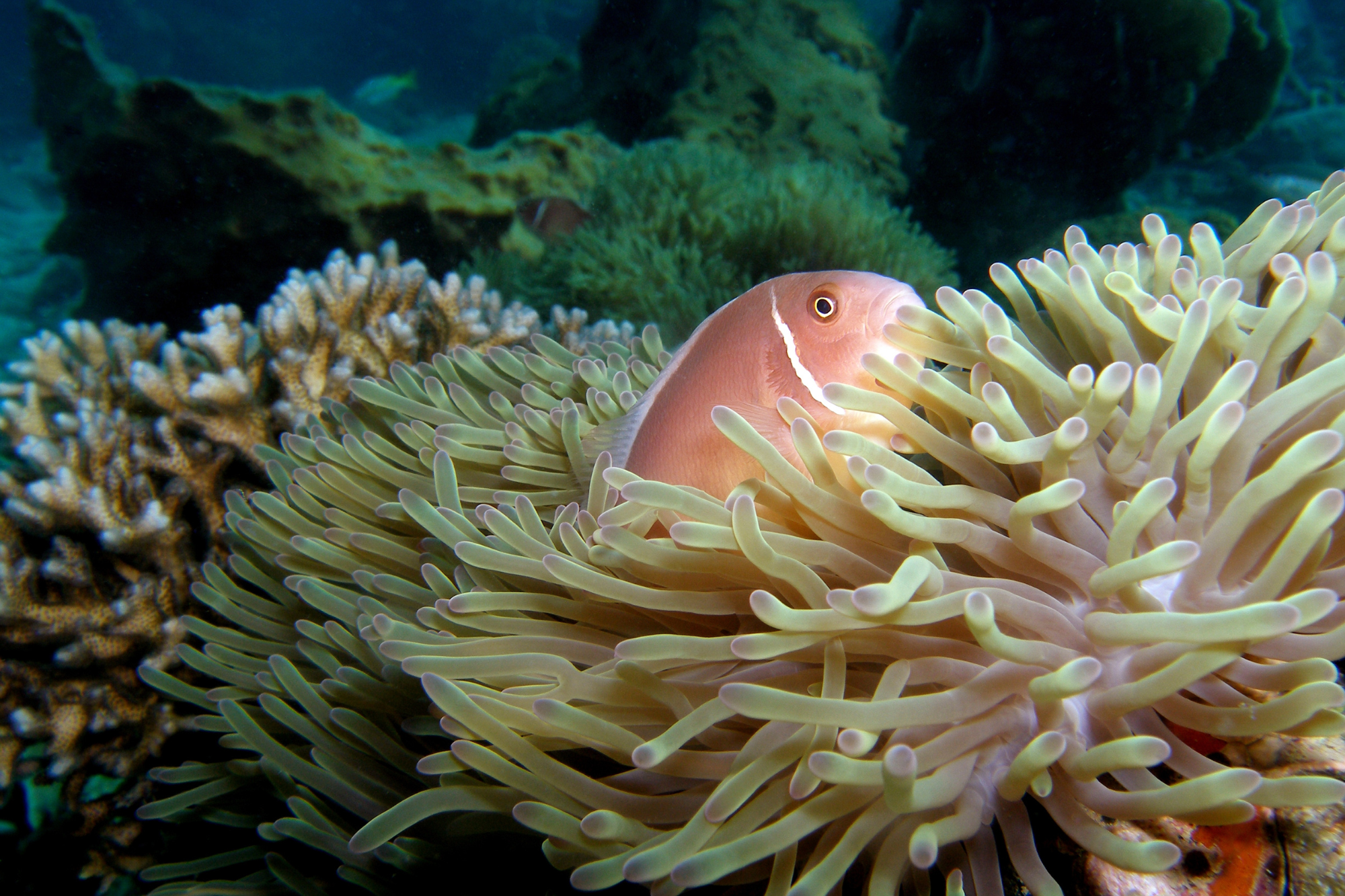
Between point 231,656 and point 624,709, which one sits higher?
point 624,709

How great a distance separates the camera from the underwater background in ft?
7.80

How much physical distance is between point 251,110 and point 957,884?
19.8 ft

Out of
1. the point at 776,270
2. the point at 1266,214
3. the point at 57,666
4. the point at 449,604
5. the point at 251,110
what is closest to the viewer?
the point at 449,604

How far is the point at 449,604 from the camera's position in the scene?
1.42 m

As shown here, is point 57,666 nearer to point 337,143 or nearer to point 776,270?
point 776,270

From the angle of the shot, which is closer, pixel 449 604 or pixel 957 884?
pixel 957 884

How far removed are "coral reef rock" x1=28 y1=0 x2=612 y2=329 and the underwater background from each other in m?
0.02

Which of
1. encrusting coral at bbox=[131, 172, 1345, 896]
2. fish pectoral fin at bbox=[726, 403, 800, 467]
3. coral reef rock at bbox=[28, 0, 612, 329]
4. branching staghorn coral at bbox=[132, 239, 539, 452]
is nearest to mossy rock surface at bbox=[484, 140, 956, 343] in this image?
branching staghorn coral at bbox=[132, 239, 539, 452]

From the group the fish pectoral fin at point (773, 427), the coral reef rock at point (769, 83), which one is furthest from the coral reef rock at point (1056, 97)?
the fish pectoral fin at point (773, 427)

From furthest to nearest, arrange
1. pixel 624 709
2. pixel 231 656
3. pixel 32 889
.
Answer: pixel 32 889 < pixel 231 656 < pixel 624 709

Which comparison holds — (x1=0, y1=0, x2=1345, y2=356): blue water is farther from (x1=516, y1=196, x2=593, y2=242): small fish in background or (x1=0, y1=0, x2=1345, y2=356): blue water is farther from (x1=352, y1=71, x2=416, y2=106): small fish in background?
(x1=516, y1=196, x2=593, y2=242): small fish in background

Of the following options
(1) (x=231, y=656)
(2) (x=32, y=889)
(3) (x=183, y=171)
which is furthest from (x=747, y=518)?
(3) (x=183, y=171)

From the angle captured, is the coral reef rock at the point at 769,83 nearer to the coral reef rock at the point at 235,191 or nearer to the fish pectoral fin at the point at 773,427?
the coral reef rock at the point at 235,191

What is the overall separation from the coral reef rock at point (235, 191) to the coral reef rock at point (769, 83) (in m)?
2.02
